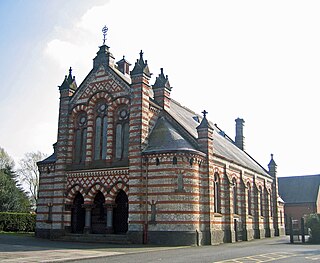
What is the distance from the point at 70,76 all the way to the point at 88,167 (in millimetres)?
9074

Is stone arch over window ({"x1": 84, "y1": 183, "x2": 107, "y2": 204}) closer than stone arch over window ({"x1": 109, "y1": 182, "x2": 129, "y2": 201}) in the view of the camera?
No

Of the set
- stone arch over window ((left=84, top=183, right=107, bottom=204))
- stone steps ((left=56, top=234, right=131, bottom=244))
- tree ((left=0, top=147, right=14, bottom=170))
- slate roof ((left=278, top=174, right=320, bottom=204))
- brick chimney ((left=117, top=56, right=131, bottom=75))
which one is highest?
brick chimney ((left=117, top=56, right=131, bottom=75))

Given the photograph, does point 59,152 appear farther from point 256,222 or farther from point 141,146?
point 256,222

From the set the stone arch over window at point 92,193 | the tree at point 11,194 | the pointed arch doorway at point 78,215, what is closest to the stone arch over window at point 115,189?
the stone arch over window at point 92,193

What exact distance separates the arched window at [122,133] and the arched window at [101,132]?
116cm

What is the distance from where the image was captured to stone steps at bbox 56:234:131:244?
29.8 metres

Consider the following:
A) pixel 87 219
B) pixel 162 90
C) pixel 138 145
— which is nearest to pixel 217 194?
pixel 138 145

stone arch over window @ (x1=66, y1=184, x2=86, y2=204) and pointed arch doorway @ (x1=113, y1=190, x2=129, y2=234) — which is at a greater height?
stone arch over window @ (x1=66, y1=184, x2=86, y2=204)

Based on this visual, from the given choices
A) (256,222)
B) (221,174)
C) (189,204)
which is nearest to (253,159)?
(256,222)

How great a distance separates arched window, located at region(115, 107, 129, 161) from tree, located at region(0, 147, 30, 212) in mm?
31203

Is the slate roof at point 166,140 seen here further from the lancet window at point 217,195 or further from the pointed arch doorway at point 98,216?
the pointed arch doorway at point 98,216

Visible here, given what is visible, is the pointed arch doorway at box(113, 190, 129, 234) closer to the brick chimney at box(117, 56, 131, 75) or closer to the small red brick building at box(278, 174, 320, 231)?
the brick chimney at box(117, 56, 131, 75)

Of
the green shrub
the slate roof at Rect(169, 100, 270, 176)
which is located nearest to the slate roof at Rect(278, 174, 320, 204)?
the slate roof at Rect(169, 100, 270, 176)

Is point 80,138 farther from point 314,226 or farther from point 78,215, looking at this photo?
point 314,226
